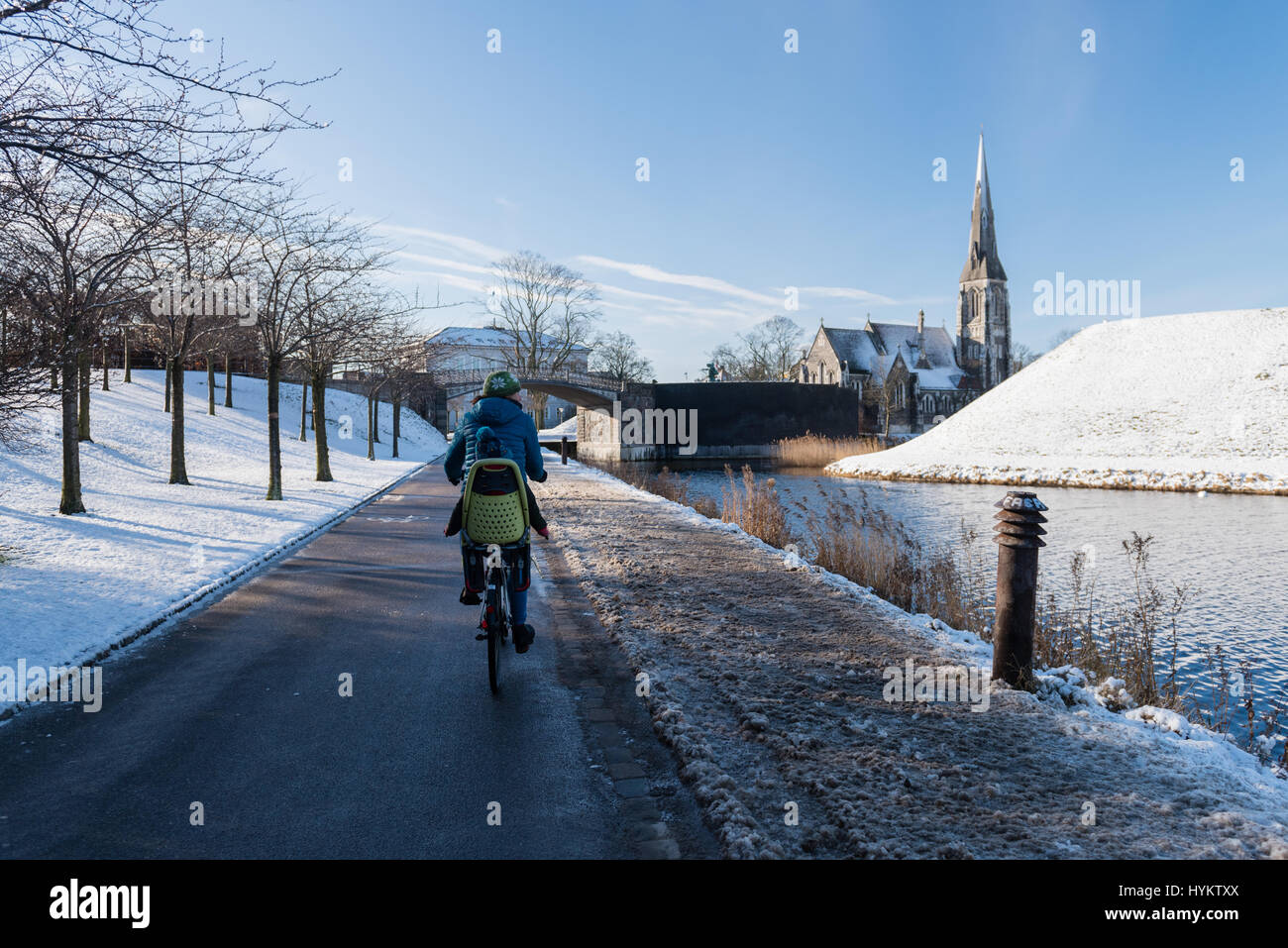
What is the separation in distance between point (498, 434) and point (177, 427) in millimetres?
16517

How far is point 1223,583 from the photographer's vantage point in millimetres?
11203

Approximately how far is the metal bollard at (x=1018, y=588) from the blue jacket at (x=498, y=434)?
319 cm

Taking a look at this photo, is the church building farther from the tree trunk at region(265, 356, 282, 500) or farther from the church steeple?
the tree trunk at region(265, 356, 282, 500)

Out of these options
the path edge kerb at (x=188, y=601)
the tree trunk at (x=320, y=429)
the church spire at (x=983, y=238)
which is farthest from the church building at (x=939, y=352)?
the path edge kerb at (x=188, y=601)

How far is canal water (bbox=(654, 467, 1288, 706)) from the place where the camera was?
27.6ft

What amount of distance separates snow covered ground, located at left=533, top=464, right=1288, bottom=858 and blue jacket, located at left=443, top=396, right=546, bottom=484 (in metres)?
1.69

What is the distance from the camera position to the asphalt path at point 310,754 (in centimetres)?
311

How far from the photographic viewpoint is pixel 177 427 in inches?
721

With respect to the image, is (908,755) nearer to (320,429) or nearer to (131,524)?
(131,524)

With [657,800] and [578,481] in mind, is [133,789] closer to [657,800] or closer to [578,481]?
[657,800]

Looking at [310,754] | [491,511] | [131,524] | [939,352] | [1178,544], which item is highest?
[939,352]

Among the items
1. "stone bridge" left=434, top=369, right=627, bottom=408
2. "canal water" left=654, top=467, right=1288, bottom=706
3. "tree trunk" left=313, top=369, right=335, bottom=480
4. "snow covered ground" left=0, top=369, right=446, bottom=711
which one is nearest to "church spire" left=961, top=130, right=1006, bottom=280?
"stone bridge" left=434, top=369, right=627, bottom=408

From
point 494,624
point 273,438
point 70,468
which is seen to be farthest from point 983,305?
point 494,624
